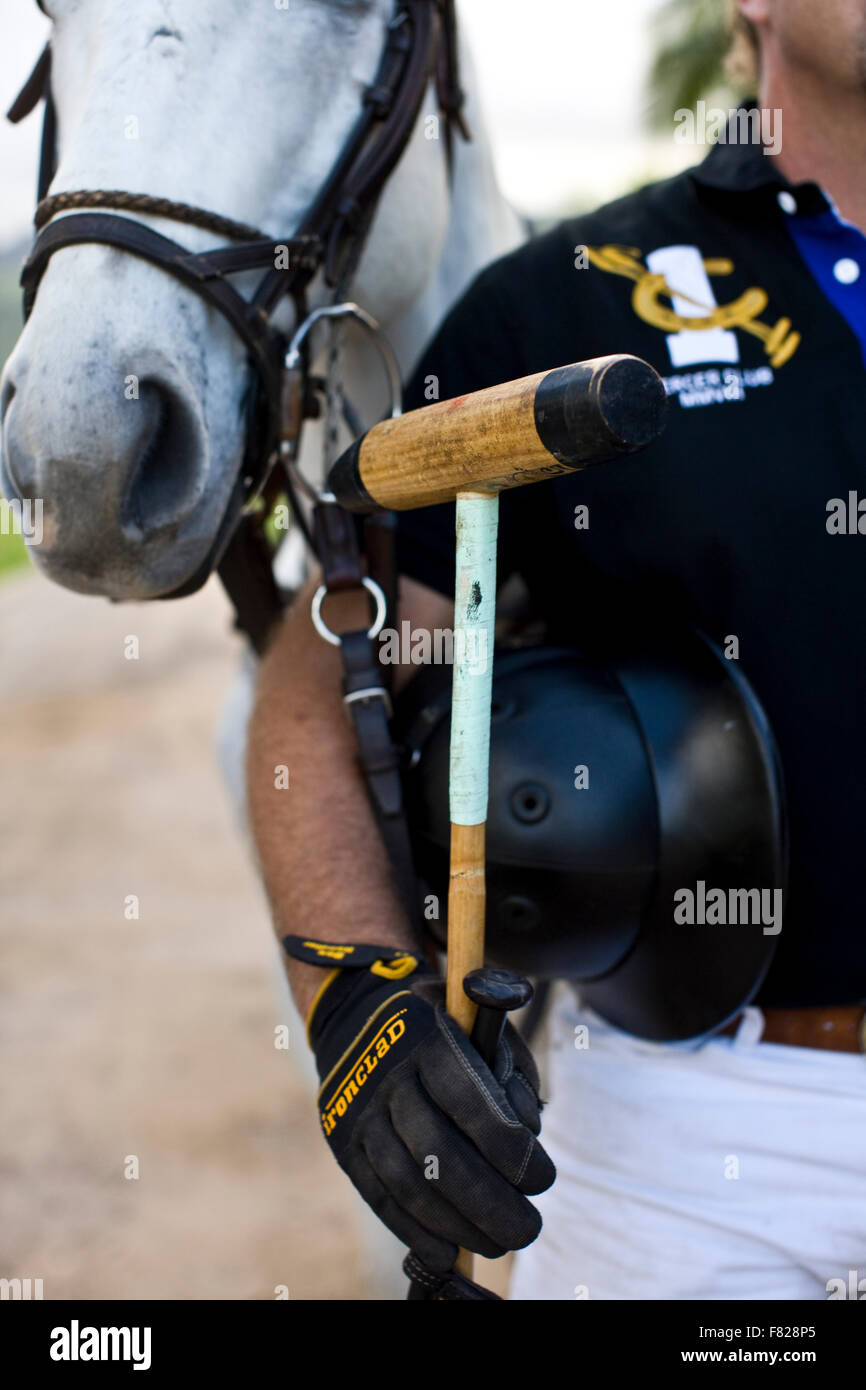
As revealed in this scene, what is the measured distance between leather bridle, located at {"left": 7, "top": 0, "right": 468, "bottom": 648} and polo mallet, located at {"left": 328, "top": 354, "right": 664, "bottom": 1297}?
0.36 metres

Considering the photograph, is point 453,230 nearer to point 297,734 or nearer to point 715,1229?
point 297,734

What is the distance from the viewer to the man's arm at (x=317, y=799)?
4.42ft

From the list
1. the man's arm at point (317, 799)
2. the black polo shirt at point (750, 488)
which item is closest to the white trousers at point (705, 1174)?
the black polo shirt at point (750, 488)

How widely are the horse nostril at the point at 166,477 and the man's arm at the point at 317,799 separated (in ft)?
0.80

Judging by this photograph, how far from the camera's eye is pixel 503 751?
1.32 m

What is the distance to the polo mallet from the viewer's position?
2.65 feet

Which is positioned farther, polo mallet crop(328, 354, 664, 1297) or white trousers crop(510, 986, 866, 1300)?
white trousers crop(510, 986, 866, 1300)

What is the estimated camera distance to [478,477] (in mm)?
909

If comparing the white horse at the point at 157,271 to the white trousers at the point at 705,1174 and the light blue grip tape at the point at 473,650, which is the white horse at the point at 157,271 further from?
the white trousers at the point at 705,1174

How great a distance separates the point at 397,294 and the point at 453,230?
11.3 inches

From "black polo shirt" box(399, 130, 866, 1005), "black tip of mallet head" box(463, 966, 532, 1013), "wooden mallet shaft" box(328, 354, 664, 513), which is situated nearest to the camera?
"wooden mallet shaft" box(328, 354, 664, 513)

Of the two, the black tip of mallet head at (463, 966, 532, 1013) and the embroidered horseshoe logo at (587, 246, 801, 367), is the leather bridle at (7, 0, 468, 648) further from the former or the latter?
the black tip of mallet head at (463, 966, 532, 1013)

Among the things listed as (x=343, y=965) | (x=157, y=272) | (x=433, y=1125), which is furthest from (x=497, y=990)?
(x=157, y=272)

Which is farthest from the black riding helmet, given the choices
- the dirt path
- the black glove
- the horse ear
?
the dirt path
